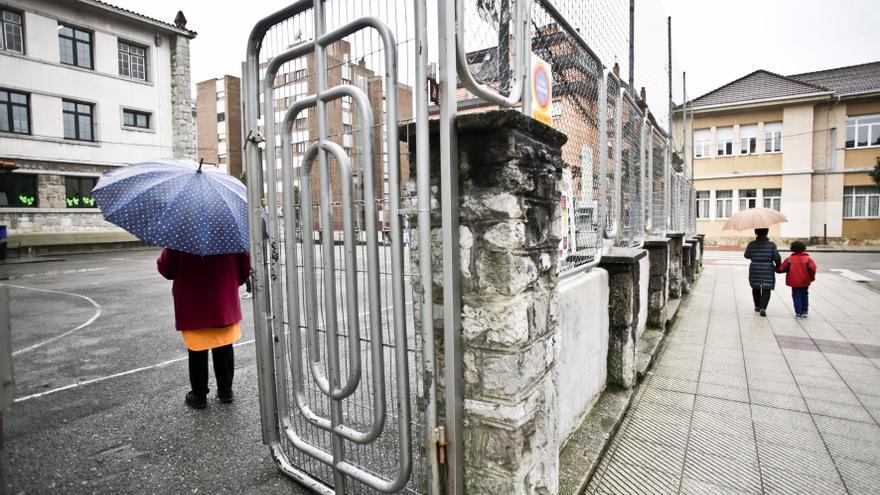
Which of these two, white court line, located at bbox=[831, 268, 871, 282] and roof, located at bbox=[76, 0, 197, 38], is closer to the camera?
white court line, located at bbox=[831, 268, 871, 282]

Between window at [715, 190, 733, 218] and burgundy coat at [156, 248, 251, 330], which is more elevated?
window at [715, 190, 733, 218]

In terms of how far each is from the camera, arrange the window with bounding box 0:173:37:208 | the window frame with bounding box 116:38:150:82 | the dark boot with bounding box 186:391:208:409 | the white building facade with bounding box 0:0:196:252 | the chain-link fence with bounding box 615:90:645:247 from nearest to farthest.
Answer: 1. the dark boot with bounding box 186:391:208:409
2. the chain-link fence with bounding box 615:90:645:247
3. the window with bounding box 0:173:37:208
4. the white building facade with bounding box 0:0:196:252
5. the window frame with bounding box 116:38:150:82

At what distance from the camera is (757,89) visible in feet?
86.5

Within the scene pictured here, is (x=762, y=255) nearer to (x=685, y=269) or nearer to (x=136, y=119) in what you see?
(x=685, y=269)

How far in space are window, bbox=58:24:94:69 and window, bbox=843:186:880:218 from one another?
38.9 m

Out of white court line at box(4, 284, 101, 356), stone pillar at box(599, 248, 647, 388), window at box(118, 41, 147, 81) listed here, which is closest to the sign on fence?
stone pillar at box(599, 248, 647, 388)

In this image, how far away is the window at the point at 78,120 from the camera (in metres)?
20.6

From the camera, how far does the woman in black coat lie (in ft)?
23.6

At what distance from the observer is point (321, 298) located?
235 cm

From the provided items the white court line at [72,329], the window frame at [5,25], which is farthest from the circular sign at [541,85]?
the window frame at [5,25]

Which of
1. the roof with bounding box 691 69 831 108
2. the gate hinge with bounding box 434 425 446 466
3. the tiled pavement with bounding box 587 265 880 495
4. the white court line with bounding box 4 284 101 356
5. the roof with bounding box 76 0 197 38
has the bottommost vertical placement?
the tiled pavement with bounding box 587 265 880 495

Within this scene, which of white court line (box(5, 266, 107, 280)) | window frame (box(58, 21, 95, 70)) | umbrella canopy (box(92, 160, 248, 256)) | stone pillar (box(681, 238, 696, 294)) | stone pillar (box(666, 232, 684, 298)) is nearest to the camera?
umbrella canopy (box(92, 160, 248, 256))

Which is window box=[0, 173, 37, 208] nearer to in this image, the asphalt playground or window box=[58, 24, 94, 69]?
window box=[58, 24, 94, 69]

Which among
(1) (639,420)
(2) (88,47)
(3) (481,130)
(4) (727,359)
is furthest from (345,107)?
(2) (88,47)
